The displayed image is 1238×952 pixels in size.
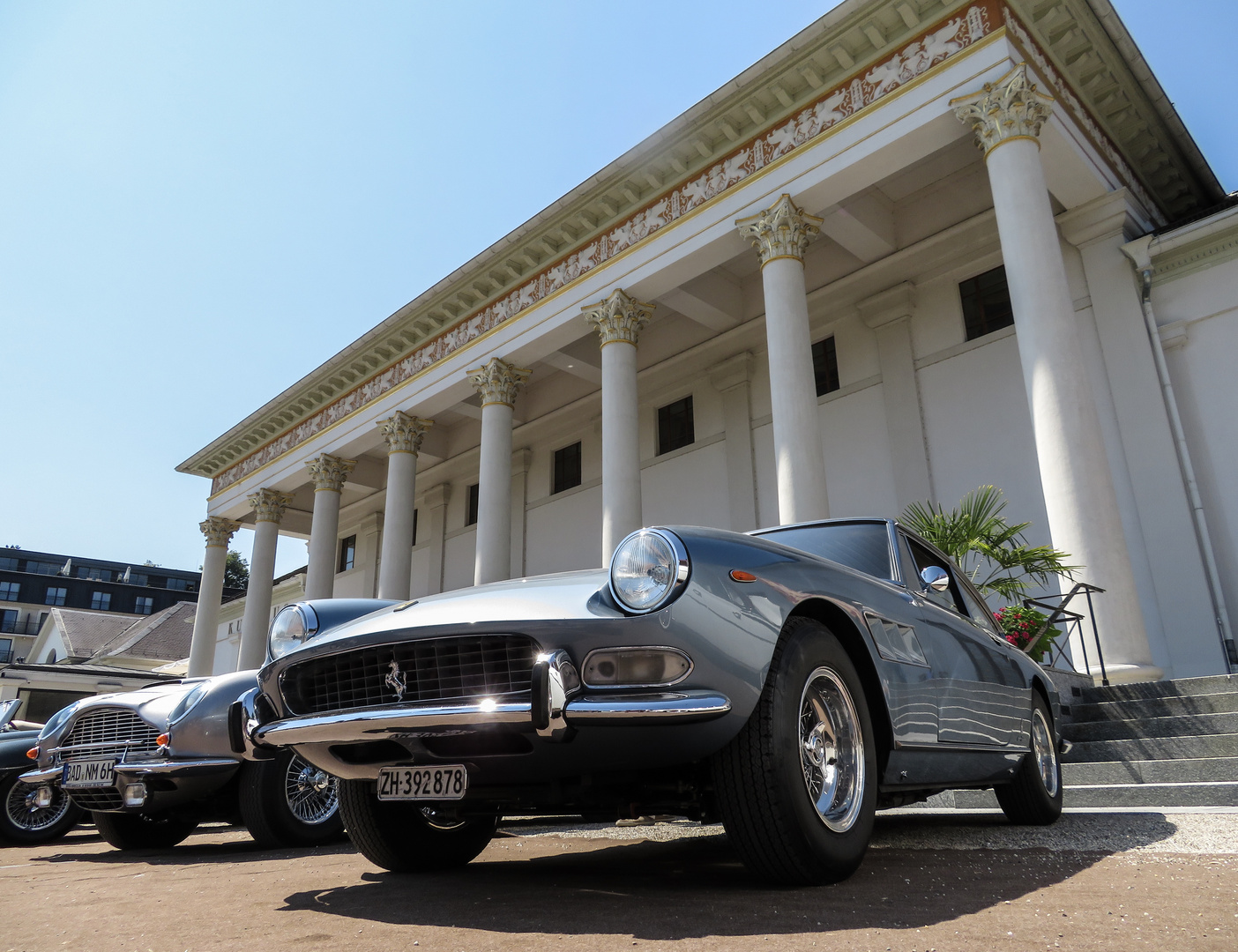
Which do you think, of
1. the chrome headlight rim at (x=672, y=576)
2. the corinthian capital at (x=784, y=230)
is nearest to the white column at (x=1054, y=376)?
the corinthian capital at (x=784, y=230)

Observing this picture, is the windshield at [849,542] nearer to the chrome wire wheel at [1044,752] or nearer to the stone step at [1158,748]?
the chrome wire wheel at [1044,752]

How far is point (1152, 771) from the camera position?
5.13 m

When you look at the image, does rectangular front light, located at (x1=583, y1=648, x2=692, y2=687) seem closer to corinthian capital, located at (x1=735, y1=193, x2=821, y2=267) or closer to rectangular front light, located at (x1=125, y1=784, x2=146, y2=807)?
rectangular front light, located at (x1=125, y1=784, x2=146, y2=807)

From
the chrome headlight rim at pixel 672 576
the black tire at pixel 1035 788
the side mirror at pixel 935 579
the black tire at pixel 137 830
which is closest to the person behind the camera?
the chrome headlight rim at pixel 672 576

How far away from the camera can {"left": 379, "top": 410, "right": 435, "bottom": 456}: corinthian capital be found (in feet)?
63.0

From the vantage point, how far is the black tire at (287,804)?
15.8 feet

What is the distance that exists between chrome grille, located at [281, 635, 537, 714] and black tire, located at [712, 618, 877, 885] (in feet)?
2.12

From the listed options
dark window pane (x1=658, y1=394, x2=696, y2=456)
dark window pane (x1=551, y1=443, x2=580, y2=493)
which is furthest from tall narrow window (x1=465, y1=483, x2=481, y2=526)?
dark window pane (x1=658, y1=394, x2=696, y2=456)

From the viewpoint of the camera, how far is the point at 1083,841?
352 cm

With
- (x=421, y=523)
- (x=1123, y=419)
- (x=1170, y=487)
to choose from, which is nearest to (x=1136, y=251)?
(x=1123, y=419)

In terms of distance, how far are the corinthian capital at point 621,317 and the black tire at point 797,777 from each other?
40.0 feet

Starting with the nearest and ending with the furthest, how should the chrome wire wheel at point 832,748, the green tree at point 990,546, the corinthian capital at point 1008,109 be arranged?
the chrome wire wheel at point 832,748 → the green tree at point 990,546 → the corinthian capital at point 1008,109

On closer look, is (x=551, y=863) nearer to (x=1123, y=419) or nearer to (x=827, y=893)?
(x=827, y=893)

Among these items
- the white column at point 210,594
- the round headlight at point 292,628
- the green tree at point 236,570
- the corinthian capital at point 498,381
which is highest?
the green tree at point 236,570
